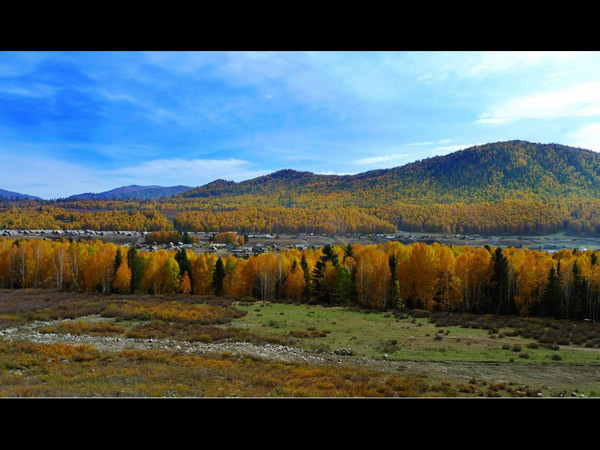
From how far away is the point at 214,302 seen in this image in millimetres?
14508

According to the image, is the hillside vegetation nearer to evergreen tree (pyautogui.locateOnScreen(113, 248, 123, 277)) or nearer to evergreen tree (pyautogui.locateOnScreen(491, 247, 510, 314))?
evergreen tree (pyautogui.locateOnScreen(491, 247, 510, 314))

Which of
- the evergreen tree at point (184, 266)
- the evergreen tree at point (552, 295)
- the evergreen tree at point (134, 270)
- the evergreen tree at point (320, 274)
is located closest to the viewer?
the evergreen tree at point (552, 295)

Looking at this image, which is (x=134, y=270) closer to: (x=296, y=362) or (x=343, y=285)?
(x=343, y=285)

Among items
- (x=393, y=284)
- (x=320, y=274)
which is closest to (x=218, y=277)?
(x=320, y=274)

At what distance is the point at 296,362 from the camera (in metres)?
6.06

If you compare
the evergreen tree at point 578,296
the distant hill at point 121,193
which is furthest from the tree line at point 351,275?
the distant hill at point 121,193

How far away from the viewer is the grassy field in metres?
3.90

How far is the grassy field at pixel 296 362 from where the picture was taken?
390 cm

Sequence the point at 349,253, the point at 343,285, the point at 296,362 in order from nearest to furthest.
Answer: the point at 296,362, the point at 343,285, the point at 349,253

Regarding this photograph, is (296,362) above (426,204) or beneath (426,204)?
beneath

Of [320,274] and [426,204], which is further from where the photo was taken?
[426,204]

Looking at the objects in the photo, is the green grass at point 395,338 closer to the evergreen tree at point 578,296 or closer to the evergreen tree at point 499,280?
the evergreen tree at point 578,296

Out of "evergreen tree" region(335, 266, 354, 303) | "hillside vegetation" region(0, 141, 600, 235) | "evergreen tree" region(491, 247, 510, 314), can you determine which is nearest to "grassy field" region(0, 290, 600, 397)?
"evergreen tree" region(491, 247, 510, 314)
